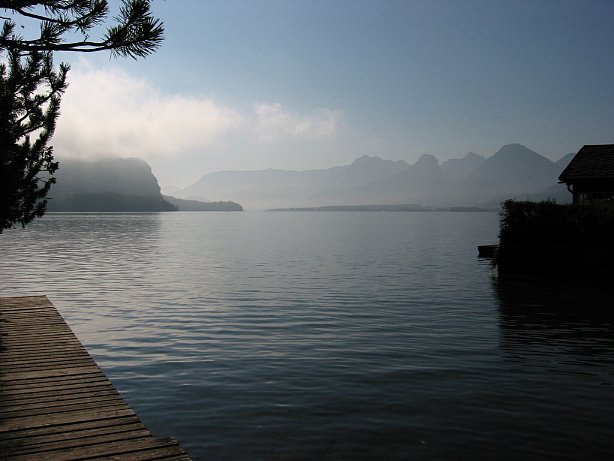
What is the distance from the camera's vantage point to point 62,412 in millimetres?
8453

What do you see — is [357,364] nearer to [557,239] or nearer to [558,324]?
[558,324]

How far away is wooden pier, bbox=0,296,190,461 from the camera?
6.99 meters

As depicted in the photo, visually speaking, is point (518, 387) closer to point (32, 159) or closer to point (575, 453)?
point (575, 453)

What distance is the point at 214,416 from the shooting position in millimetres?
10773

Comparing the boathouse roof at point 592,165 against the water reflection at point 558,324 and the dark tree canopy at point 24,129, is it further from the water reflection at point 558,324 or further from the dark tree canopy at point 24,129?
the dark tree canopy at point 24,129

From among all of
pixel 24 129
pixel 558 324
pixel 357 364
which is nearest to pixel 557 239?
pixel 558 324

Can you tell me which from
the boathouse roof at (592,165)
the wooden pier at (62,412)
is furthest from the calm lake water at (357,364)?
the boathouse roof at (592,165)

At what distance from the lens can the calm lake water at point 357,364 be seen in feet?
32.0

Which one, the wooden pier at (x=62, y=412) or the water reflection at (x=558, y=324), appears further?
the water reflection at (x=558, y=324)

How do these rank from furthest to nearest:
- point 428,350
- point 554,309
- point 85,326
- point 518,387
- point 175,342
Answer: point 554,309 < point 85,326 < point 175,342 < point 428,350 < point 518,387

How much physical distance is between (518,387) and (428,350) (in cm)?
386

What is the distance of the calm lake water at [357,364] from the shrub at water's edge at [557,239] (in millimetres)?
2047

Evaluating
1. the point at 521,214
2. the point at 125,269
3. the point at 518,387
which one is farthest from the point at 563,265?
the point at 125,269

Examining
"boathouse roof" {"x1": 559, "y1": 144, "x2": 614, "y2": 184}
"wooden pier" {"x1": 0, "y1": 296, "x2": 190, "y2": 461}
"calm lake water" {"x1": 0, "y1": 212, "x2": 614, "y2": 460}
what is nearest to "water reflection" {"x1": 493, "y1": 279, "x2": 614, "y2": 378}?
"calm lake water" {"x1": 0, "y1": 212, "x2": 614, "y2": 460}
